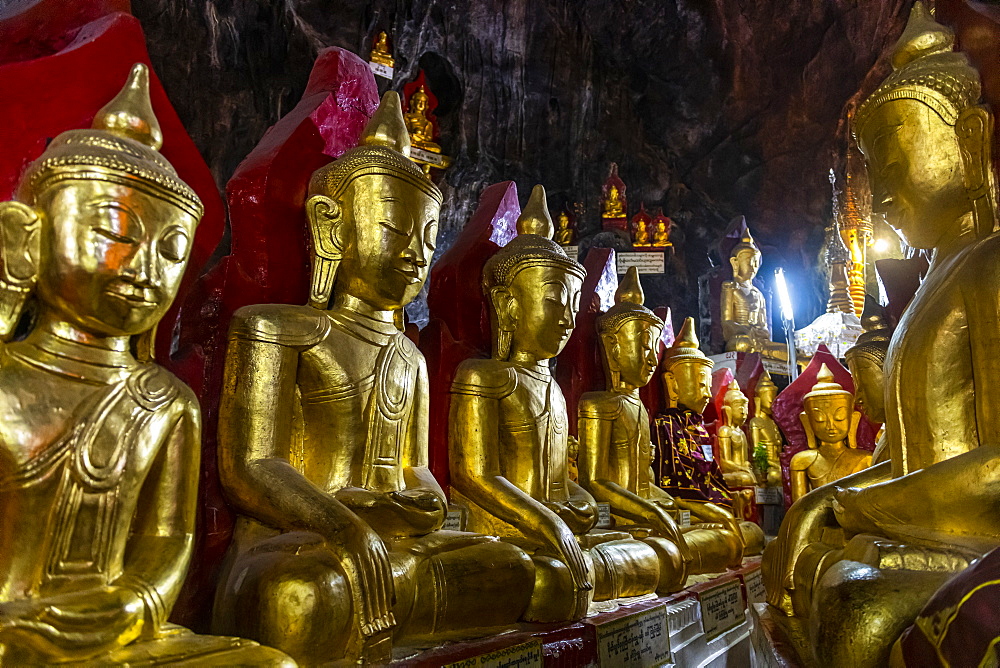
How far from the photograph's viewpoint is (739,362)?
24.6ft

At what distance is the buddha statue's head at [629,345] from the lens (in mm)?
4320

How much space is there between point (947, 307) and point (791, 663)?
1.03 meters

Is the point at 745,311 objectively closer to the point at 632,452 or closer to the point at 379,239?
the point at 632,452

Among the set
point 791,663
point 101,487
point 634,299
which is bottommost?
point 791,663

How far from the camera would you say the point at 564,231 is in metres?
13.2

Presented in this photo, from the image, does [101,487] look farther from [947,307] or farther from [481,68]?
[481,68]

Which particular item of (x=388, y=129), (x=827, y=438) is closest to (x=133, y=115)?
(x=388, y=129)

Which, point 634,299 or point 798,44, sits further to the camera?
point 798,44

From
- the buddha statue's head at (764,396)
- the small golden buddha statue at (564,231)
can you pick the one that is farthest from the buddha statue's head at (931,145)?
the small golden buddha statue at (564,231)

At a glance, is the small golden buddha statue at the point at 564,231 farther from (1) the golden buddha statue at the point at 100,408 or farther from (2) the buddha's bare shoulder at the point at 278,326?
(1) the golden buddha statue at the point at 100,408

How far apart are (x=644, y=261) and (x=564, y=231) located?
Result: 466cm

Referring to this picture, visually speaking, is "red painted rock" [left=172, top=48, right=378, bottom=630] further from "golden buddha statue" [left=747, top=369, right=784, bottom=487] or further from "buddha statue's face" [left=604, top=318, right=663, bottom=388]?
"golden buddha statue" [left=747, top=369, right=784, bottom=487]

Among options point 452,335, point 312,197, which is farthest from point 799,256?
point 312,197

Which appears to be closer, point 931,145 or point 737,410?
point 931,145
